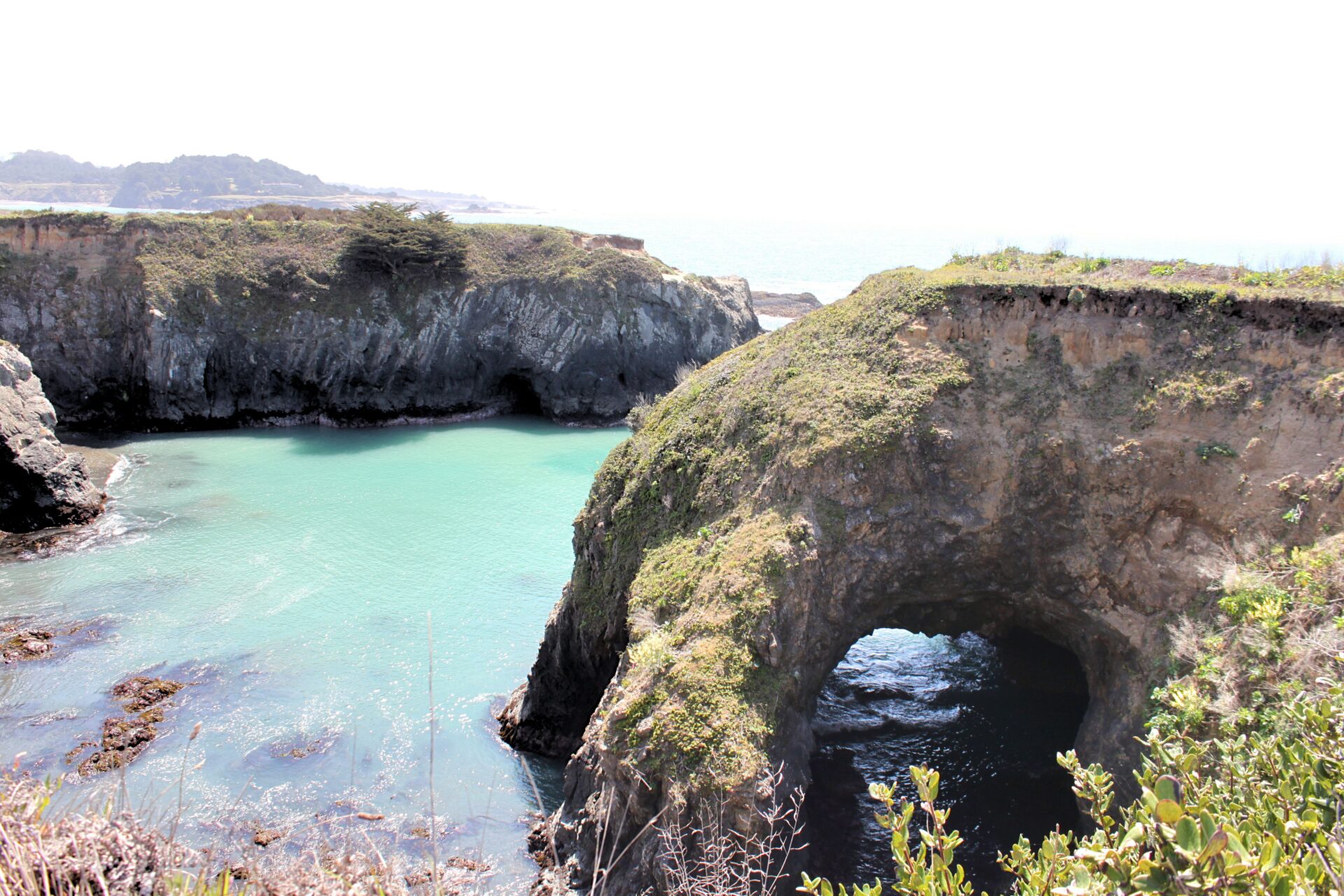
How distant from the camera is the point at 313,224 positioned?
45344 millimetres

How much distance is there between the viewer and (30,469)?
2558 cm

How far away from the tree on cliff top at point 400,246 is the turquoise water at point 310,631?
13.3 metres

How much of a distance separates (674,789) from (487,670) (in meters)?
9.26

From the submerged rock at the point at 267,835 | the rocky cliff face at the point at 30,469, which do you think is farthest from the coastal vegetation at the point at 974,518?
the rocky cliff face at the point at 30,469

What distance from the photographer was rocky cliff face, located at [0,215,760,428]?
3769cm

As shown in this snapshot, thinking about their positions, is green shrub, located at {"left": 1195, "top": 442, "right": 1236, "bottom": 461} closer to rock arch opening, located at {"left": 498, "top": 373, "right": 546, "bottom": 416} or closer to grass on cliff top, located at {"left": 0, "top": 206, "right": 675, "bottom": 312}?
rock arch opening, located at {"left": 498, "top": 373, "right": 546, "bottom": 416}

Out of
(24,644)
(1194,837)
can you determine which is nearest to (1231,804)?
(1194,837)

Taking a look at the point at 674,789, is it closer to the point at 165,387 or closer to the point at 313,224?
the point at 165,387

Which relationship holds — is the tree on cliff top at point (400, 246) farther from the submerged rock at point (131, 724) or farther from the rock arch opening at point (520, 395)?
the submerged rock at point (131, 724)

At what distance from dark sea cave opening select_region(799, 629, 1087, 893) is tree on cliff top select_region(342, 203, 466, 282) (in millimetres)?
32656

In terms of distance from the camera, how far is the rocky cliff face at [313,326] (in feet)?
124

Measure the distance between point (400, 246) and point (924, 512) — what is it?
35.1 m

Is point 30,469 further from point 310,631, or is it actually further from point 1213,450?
point 1213,450

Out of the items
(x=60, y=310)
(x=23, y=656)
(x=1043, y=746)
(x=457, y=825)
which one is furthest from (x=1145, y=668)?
(x=60, y=310)
